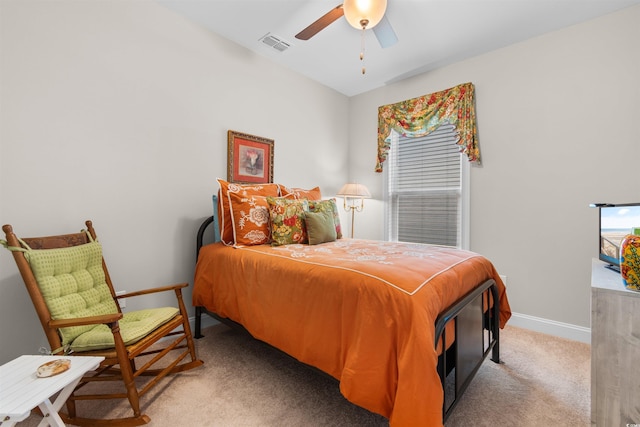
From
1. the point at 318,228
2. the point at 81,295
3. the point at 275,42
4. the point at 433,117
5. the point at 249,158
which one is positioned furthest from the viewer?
the point at 433,117

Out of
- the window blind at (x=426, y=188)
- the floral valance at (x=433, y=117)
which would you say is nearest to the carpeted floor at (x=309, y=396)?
the window blind at (x=426, y=188)

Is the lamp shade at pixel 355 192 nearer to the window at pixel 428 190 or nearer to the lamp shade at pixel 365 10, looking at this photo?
the window at pixel 428 190

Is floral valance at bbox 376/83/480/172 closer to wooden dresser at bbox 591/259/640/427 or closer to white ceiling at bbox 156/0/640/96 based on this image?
white ceiling at bbox 156/0/640/96

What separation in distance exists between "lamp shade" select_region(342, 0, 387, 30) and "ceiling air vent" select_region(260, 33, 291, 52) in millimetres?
1134

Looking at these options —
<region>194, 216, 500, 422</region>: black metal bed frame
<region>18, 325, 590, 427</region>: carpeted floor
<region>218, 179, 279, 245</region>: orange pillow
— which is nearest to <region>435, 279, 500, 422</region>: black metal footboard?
<region>194, 216, 500, 422</region>: black metal bed frame

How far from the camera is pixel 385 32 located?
6.96 feet

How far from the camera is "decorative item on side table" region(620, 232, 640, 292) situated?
1133 mm

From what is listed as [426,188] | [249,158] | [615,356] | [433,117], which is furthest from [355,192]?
[615,356]

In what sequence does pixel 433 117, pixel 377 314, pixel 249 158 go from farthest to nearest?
pixel 433 117
pixel 249 158
pixel 377 314

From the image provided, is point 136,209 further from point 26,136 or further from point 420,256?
point 420,256

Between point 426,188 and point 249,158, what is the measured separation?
→ 2.19 m

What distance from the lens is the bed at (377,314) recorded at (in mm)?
1119

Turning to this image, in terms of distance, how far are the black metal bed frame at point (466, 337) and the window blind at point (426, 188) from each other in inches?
54.6

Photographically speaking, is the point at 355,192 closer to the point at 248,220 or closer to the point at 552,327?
the point at 248,220
